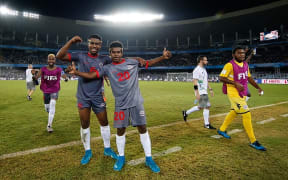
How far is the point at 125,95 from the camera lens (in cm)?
297

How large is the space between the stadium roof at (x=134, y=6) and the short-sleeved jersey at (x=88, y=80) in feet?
123

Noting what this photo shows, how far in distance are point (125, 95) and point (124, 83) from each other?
20 centimetres

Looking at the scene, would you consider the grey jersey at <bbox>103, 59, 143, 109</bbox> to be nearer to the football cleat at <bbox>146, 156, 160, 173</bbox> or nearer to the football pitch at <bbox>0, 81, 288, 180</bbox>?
the football cleat at <bbox>146, 156, 160, 173</bbox>

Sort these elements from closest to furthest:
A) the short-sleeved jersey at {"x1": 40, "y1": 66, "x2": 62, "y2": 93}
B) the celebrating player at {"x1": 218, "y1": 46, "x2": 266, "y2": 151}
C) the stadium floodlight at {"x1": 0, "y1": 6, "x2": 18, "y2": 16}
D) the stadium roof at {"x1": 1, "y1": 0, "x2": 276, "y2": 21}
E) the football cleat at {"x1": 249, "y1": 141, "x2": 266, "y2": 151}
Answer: the football cleat at {"x1": 249, "y1": 141, "x2": 266, "y2": 151} < the celebrating player at {"x1": 218, "y1": 46, "x2": 266, "y2": 151} < the short-sleeved jersey at {"x1": 40, "y1": 66, "x2": 62, "y2": 93} < the stadium roof at {"x1": 1, "y1": 0, "x2": 276, "y2": 21} < the stadium floodlight at {"x1": 0, "y1": 6, "x2": 18, "y2": 16}

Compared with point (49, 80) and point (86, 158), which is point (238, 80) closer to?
point (86, 158)

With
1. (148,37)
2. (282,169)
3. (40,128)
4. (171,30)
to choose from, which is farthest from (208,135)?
(148,37)

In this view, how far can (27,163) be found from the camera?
3.23 meters

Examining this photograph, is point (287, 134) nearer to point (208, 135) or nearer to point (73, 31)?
point (208, 135)

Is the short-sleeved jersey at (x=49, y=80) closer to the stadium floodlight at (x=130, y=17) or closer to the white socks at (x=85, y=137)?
the white socks at (x=85, y=137)

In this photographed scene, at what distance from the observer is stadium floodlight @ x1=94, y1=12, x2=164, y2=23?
5022 centimetres

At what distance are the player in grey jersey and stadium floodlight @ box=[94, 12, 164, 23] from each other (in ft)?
167

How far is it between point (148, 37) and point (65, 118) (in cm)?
5641

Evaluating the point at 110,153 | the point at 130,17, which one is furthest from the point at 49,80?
the point at 130,17

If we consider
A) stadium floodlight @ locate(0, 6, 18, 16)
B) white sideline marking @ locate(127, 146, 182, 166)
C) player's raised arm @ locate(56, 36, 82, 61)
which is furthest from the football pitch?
stadium floodlight @ locate(0, 6, 18, 16)
